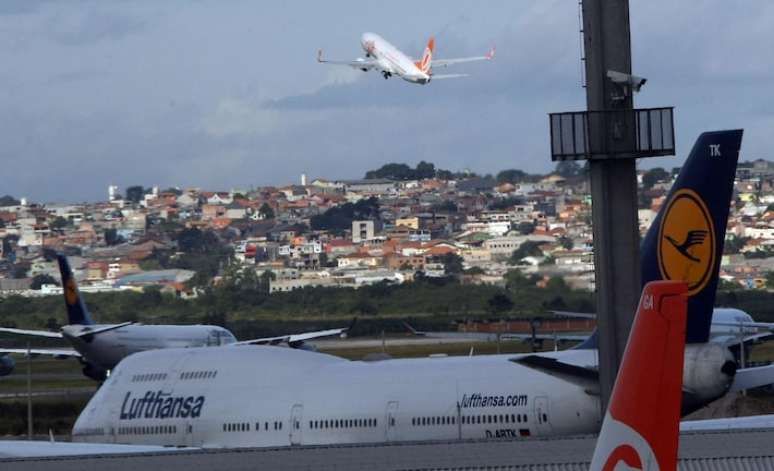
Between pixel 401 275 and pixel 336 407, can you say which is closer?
pixel 336 407

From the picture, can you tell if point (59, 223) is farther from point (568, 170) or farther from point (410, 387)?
point (410, 387)

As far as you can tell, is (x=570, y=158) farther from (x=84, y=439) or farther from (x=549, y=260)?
(x=549, y=260)

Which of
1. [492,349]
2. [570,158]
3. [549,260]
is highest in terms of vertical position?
[570,158]

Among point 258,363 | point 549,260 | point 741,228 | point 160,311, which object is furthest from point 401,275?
point 258,363

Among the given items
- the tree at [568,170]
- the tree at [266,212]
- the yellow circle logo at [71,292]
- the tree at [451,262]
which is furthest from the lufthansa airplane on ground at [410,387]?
the tree at [266,212]

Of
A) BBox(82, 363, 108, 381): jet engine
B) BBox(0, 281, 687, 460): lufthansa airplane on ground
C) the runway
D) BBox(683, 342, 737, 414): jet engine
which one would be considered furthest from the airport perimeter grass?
BBox(0, 281, 687, 460): lufthansa airplane on ground

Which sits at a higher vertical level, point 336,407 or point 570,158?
point 570,158
